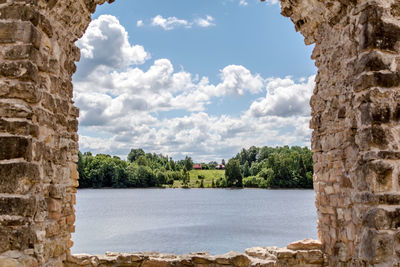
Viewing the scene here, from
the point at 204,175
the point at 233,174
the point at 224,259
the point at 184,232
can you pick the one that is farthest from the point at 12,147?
the point at 204,175

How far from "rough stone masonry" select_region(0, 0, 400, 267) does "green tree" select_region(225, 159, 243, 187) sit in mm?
50319

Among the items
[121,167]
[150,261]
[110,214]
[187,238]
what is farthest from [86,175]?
[150,261]

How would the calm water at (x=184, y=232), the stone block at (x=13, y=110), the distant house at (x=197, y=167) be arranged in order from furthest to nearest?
the distant house at (x=197, y=167)
the calm water at (x=184, y=232)
the stone block at (x=13, y=110)

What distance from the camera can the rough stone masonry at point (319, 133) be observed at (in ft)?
9.20

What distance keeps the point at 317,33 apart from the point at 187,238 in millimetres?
14896

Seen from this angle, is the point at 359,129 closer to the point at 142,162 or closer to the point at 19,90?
the point at 19,90

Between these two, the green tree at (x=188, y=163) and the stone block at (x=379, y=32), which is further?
the green tree at (x=188, y=163)

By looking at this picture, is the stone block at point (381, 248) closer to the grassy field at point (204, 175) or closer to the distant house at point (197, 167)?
the grassy field at point (204, 175)

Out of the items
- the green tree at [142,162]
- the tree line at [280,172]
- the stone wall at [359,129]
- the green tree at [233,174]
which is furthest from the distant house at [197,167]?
the stone wall at [359,129]

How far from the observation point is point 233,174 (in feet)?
184

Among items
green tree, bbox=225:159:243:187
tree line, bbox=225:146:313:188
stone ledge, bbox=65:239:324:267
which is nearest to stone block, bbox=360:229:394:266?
stone ledge, bbox=65:239:324:267

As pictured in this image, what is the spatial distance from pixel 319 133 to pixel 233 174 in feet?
172

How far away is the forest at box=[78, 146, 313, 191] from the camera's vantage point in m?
48.1

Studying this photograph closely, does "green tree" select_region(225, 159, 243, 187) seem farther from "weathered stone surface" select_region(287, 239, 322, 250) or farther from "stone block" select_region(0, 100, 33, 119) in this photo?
"stone block" select_region(0, 100, 33, 119)
